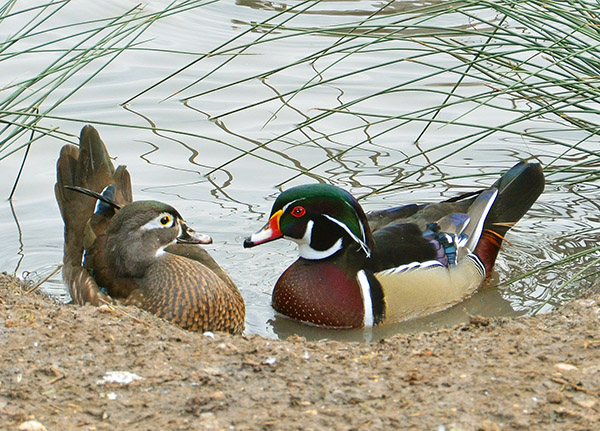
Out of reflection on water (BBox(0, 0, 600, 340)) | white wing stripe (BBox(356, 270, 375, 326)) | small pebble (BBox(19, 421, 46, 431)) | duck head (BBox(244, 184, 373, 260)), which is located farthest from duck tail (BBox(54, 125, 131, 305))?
small pebble (BBox(19, 421, 46, 431))

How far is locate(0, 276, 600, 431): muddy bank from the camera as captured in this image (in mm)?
3174

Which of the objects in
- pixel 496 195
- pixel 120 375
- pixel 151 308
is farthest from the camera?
pixel 496 195

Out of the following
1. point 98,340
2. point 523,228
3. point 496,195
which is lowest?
point 523,228

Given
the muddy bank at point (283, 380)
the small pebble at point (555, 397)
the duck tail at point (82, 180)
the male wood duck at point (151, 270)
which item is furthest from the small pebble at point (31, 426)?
the duck tail at point (82, 180)

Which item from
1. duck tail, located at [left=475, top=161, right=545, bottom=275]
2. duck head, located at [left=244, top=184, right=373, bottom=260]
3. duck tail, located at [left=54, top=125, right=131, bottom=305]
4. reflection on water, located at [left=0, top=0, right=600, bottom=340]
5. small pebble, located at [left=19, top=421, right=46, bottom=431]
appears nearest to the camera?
small pebble, located at [left=19, top=421, right=46, bottom=431]

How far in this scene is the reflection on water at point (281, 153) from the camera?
622cm

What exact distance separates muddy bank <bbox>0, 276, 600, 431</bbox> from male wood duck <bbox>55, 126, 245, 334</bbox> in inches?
48.0

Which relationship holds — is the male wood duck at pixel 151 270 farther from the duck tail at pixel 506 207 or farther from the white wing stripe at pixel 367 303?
the duck tail at pixel 506 207

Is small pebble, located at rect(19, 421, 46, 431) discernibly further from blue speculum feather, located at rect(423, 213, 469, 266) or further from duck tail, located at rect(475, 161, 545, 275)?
duck tail, located at rect(475, 161, 545, 275)

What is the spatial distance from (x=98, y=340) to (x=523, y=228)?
4.15 m

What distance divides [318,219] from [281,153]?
2205 mm

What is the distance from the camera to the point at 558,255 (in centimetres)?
662

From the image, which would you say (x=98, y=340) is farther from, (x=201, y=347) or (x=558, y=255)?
(x=558, y=255)

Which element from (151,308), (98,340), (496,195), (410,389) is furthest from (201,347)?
(496,195)
